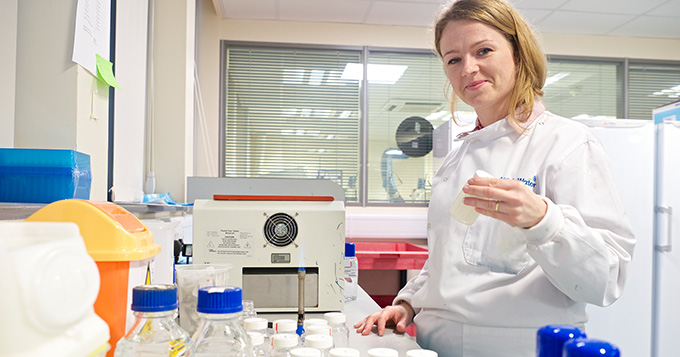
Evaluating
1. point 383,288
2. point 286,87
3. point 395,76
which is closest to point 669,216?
point 383,288

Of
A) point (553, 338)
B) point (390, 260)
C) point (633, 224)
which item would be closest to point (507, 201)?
point (553, 338)

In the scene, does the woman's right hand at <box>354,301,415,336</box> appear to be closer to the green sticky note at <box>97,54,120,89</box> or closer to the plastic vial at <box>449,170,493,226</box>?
the plastic vial at <box>449,170,493,226</box>

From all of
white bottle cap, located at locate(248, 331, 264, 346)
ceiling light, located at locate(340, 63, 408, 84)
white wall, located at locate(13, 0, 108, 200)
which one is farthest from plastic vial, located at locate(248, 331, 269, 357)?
ceiling light, located at locate(340, 63, 408, 84)

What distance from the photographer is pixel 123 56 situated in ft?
7.39

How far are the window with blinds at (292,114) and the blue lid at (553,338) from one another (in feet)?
12.8

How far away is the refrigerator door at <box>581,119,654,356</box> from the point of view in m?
2.94

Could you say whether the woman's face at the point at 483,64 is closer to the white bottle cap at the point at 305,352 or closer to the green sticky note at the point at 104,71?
the white bottle cap at the point at 305,352

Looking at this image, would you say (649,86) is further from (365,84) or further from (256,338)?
(256,338)

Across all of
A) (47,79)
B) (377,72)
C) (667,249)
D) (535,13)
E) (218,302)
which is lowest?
(667,249)

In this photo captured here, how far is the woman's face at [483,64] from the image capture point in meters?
1.21

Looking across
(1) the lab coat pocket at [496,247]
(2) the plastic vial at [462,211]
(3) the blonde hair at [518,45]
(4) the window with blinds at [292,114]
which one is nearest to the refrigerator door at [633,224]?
(4) the window with blinds at [292,114]

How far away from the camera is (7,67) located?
1.40 m

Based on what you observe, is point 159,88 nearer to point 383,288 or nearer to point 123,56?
point 123,56

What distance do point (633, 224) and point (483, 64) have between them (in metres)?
2.34
